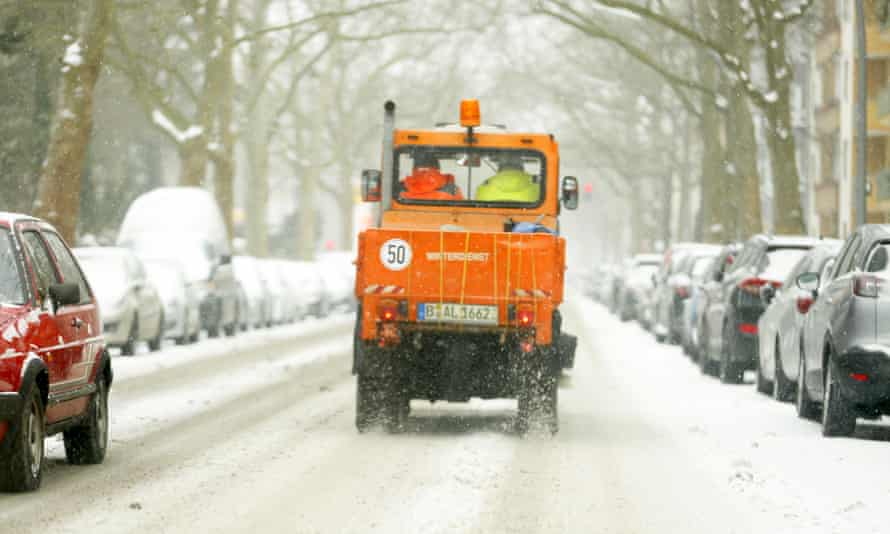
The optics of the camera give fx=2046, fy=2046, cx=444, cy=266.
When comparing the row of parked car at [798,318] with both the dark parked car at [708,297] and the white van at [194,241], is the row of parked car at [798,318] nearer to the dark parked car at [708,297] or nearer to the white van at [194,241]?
the dark parked car at [708,297]

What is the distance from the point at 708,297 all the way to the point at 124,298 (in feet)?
26.0

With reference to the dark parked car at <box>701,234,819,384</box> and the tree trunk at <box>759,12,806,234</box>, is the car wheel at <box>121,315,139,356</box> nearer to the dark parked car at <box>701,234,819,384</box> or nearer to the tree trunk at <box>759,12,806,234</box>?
the dark parked car at <box>701,234,819,384</box>

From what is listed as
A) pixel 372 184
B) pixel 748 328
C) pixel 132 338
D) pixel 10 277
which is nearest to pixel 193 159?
pixel 132 338

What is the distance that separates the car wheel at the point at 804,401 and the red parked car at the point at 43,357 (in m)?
6.71

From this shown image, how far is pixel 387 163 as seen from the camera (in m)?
17.6

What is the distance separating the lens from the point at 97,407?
1317 centimetres

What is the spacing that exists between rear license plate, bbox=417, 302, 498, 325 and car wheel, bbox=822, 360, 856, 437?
2658 millimetres

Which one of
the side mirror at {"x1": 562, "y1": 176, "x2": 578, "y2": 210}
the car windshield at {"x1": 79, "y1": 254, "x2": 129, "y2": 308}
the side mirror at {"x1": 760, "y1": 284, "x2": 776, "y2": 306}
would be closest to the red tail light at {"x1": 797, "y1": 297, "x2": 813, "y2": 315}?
the side mirror at {"x1": 562, "y1": 176, "x2": 578, "y2": 210}

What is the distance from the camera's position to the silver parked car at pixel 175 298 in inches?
1256

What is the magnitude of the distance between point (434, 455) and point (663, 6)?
28.5m

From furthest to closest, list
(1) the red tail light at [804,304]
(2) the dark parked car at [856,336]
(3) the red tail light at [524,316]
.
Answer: (1) the red tail light at [804,304], (3) the red tail light at [524,316], (2) the dark parked car at [856,336]

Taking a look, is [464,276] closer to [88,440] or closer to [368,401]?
[368,401]

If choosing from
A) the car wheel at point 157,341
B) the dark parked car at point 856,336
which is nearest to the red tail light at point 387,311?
the dark parked car at point 856,336

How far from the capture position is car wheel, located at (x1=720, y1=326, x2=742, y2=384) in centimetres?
2350
